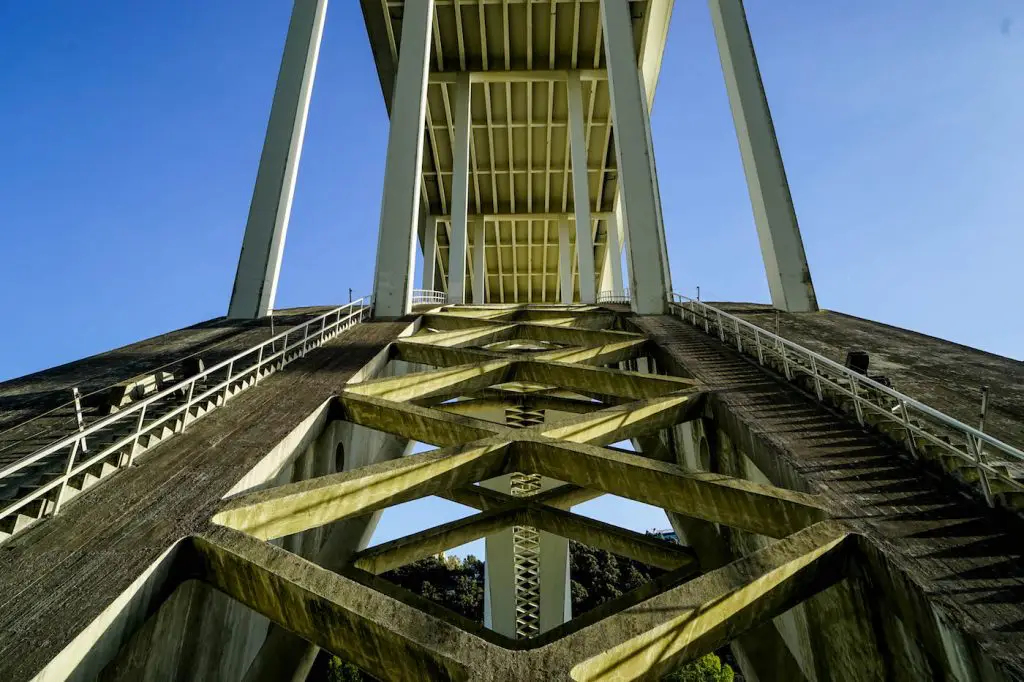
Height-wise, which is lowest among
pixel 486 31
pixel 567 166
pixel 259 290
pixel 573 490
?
pixel 573 490

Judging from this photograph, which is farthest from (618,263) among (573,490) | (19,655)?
(19,655)

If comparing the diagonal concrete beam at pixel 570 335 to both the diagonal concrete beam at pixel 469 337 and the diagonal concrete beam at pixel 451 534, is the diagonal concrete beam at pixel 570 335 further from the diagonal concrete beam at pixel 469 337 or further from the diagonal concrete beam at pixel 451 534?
the diagonal concrete beam at pixel 451 534

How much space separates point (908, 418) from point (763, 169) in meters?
8.96

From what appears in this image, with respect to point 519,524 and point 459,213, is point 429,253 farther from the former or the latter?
point 519,524

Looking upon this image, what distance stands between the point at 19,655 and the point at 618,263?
29.3m

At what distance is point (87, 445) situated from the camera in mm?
5031

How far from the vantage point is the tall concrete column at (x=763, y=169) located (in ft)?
38.1

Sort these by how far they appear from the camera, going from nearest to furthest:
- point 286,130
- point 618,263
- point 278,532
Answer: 1. point 278,532
2. point 286,130
3. point 618,263

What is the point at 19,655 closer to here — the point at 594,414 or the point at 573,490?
the point at 594,414

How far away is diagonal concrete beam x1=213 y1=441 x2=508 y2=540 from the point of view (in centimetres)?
414

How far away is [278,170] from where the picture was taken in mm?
13258

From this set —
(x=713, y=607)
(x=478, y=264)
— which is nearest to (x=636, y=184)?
(x=713, y=607)

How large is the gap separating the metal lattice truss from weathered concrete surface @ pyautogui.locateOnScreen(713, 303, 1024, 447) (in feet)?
8.33

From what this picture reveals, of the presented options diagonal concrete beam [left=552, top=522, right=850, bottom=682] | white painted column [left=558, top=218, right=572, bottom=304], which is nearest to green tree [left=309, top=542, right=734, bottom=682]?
white painted column [left=558, top=218, right=572, bottom=304]
